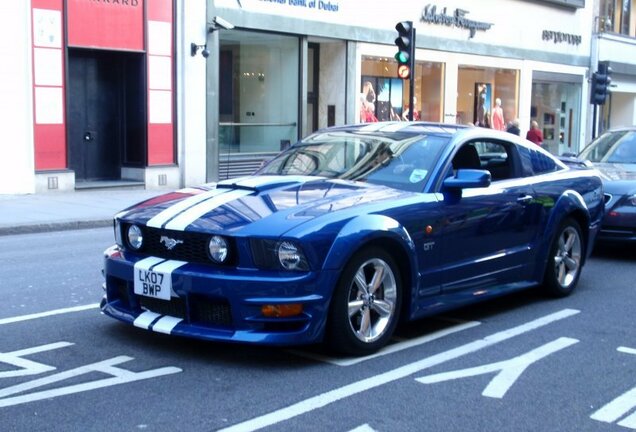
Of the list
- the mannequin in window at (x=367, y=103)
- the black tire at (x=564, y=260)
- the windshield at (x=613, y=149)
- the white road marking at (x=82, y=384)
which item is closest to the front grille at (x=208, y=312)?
the white road marking at (x=82, y=384)

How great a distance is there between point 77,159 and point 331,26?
8.16 metres

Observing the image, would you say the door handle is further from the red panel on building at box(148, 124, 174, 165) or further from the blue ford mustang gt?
the red panel on building at box(148, 124, 174, 165)

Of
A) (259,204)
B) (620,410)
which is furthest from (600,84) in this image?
(620,410)

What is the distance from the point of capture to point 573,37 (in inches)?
1378

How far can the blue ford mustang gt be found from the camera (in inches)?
219

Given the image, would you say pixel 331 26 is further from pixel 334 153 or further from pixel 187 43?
pixel 334 153

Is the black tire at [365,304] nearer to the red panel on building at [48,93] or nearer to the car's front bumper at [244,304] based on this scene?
the car's front bumper at [244,304]

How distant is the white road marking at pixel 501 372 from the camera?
18.1 feet

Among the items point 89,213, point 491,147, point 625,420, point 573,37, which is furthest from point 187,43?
point 573,37

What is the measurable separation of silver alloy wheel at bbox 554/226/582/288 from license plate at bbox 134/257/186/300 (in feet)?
12.8

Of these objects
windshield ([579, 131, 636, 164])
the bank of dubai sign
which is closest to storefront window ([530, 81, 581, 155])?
the bank of dubai sign

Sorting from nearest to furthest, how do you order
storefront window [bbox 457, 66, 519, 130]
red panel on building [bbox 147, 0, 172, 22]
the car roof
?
the car roof → red panel on building [bbox 147, 0, 172, 22] → storefront window [bbox 457, 66, 519, 130]

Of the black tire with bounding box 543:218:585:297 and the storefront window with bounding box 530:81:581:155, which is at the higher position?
the storefront window with bounding box 530:81:581:155

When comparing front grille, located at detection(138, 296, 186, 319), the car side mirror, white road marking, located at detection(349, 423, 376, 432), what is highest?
the car side mirror
